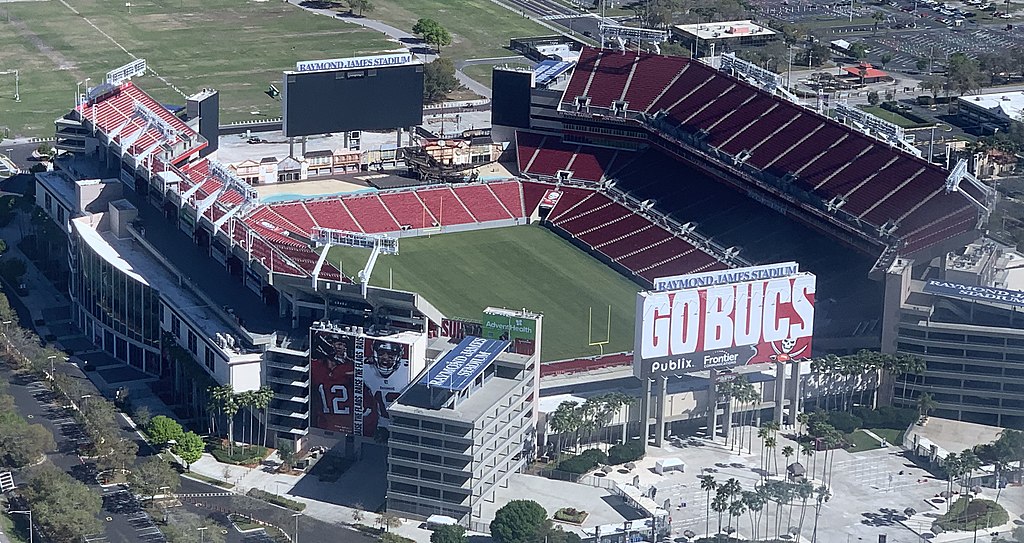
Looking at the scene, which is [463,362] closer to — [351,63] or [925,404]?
[925,404]

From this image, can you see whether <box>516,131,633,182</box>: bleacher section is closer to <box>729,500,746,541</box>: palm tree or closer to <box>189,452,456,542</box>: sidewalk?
<box>189,452,456,542</box>: sidewalk

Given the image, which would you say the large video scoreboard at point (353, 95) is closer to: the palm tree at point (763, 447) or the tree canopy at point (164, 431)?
the tree canopy at point (164, 431)

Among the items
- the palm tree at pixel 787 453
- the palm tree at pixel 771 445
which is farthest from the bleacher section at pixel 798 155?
the palm tree at pixel 787 453

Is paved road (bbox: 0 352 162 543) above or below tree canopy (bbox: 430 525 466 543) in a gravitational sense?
below

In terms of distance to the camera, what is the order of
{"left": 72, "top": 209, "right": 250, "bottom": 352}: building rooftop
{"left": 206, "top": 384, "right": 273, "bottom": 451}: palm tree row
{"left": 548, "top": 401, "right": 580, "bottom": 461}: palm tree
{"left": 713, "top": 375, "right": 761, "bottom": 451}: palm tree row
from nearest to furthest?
{"left": 206, "top": 384, "right": 273, "bottom": 451}: palm tree row < {"left": 548, "top": 401, "right": 580, "bottom": 461}: palm tree < {"left": 713, "top": 375, "right": 761, "bottom": 451}: palm tree row < {"left": 72, "top": 209, "right": 250, "bottom": 352}: building rooftop

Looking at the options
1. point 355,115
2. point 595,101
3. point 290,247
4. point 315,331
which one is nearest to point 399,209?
point 355,115

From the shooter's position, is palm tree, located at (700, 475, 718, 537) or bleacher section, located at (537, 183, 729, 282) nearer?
palm tree, located at (700, 475, 718, 537)

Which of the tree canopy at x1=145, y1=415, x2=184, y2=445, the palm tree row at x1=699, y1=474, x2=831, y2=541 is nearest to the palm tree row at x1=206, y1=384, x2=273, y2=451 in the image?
the tree canopy at x1=145, y1=415, x2=184, y2=445
